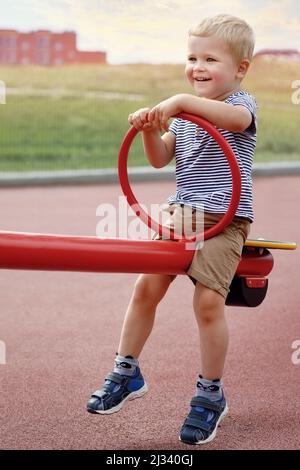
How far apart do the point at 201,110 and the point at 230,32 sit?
0.22 metres

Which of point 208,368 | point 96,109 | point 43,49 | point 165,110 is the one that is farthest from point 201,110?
point 43,49

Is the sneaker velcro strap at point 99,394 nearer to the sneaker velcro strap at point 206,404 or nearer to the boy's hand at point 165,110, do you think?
the sneaker velcro strap at point 206,404

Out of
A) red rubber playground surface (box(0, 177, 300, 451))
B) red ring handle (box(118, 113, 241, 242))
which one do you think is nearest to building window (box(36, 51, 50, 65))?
red rubber playground surface (box(0, 177, 300, 451))

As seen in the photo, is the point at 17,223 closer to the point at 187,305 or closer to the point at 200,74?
the point at 187,305

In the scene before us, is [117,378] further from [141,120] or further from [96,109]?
[96,109]

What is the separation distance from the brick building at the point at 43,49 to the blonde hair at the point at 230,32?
351 inches

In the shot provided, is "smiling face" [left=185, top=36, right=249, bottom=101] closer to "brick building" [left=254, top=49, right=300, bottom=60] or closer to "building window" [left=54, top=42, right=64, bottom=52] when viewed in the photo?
"brick building" [left=254, top=49, right=300, bottom=60]

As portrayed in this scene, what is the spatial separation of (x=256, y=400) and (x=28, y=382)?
66cm

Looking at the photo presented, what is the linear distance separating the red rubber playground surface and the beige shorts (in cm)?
38

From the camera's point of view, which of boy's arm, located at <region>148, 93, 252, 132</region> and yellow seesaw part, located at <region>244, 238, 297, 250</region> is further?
yellow seesaw part, located at <region>244, 238, 297, 250</region>

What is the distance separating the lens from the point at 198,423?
203 centimetres

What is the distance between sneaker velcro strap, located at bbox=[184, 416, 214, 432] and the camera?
2020mm

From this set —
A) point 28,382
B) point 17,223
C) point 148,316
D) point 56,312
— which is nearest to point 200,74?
point 148,316

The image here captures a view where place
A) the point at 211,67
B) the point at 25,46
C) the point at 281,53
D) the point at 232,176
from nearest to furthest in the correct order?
the point at 232,176, the point at 211,67, the point at 281,53, the point at 25,46
